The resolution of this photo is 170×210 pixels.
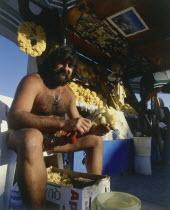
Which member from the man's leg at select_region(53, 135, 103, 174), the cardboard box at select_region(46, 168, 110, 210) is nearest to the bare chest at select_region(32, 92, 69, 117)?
the man's leg at select_region(53, 135, 103, 174)

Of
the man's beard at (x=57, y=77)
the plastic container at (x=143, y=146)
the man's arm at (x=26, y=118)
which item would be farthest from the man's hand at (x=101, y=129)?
the plastic container at (x=143, y=146)

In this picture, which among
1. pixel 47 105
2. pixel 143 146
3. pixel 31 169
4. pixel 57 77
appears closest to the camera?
pixel 31 169

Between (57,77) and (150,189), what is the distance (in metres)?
2.52

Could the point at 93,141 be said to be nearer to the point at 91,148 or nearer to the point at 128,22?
the point at 91,148

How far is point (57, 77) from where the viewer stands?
7.34 ft

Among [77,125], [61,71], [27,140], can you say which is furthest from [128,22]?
[27,140]

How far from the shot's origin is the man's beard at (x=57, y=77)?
223 cm

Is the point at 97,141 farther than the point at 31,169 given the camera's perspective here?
Yes

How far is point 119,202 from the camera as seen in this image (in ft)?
4.88

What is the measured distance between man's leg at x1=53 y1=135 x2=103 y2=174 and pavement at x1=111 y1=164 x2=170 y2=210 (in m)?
0.85

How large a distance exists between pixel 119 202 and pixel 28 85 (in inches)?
57.8

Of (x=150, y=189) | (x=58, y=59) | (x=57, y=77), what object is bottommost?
(x=150, y=189)

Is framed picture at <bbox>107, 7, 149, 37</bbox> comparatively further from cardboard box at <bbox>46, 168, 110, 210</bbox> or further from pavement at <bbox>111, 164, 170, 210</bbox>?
pavement at <bbox>111, 164, 170, 210</bbox>

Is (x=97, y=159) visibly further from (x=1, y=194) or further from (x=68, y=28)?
(x=68, y=28)
